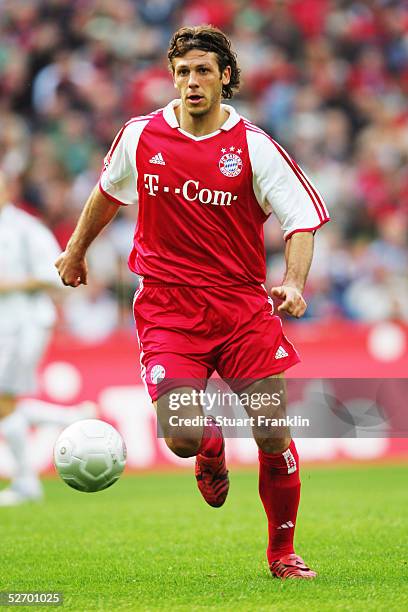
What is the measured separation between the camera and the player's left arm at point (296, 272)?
516 cm

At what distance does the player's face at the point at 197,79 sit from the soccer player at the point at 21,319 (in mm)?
4460

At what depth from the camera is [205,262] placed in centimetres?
562

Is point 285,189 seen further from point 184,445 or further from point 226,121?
point 184,445

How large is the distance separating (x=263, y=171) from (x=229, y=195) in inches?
7.4

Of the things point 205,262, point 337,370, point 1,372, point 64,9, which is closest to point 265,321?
point 205,262

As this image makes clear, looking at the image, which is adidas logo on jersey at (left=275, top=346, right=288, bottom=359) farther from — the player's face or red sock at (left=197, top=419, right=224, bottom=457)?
the player's face

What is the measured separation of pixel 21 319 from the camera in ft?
33.6

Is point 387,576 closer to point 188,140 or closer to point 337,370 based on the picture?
point 188,140

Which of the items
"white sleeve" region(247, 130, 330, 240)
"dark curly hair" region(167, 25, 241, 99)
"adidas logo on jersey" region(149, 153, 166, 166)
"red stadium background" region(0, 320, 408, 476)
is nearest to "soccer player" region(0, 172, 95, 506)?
"red stadium background" region(0, 320, 408, 476)

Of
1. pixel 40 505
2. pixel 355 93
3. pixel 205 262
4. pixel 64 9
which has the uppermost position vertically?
pixel 64 9

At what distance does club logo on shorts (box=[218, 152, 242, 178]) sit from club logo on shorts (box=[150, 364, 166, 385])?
36.7 inches

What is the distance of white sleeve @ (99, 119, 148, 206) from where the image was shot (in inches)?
225

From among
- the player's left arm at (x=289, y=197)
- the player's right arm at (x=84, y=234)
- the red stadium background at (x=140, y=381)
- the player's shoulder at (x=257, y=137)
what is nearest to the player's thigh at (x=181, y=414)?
the player's left arm at (x=289, y=197)

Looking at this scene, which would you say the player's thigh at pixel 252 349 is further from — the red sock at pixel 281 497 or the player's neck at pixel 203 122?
the player's neck at pixel 203 122
